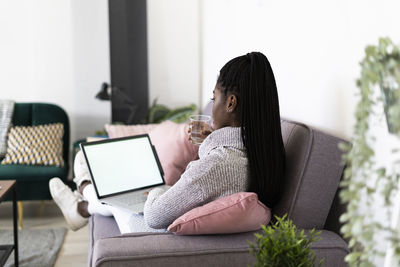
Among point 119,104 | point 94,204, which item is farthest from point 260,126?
point 119,104

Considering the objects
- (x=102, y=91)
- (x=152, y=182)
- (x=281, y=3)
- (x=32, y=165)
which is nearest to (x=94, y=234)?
(x=152, y=182)

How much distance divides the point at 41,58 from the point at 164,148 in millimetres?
2138

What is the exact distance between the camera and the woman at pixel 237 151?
5.18 feet

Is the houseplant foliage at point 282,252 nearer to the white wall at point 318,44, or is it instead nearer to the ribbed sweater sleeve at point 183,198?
the ribbed sweater sleeve at point 183,198

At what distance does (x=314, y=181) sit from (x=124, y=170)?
95 centimetres

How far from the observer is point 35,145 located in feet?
12.0

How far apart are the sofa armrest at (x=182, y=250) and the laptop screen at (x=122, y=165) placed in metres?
0.66

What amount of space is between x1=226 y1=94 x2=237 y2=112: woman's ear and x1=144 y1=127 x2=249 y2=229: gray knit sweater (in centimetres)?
10

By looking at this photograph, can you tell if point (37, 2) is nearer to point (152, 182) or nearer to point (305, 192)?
point (152, 182)

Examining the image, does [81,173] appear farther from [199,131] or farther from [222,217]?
[222,217]

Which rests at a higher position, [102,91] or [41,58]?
[41,58]

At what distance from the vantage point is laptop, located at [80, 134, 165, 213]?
212 cm

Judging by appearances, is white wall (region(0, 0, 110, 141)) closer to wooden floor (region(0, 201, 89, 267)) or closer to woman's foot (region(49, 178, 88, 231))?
wooden floor (region(0, 201, 89, 267))

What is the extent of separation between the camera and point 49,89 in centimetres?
434
